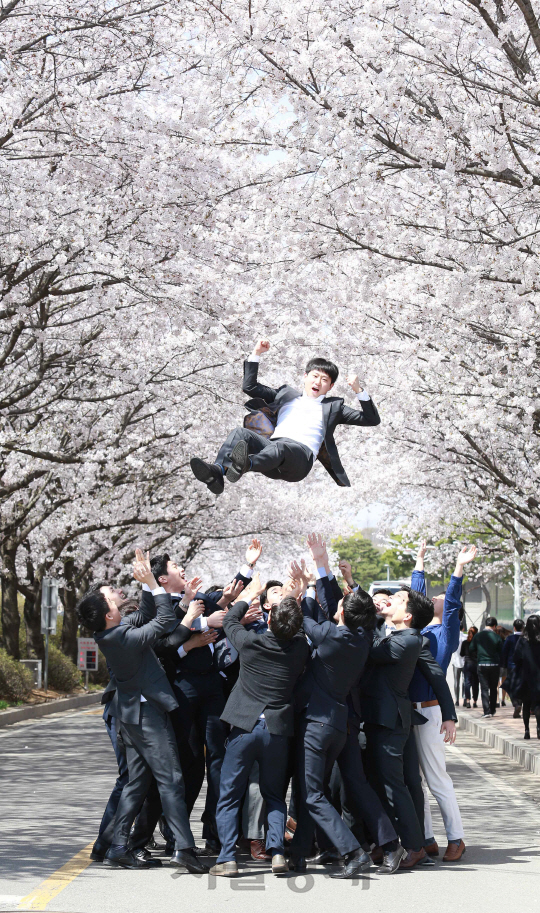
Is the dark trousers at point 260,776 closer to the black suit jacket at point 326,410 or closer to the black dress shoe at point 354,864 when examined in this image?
the black dress shoe at point 354,864

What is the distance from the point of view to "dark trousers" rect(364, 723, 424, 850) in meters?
7.59

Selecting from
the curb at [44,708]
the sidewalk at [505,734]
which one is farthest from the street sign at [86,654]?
the sidewalk at [505,734]

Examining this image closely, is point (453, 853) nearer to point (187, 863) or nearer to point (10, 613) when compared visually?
point (187, 863)

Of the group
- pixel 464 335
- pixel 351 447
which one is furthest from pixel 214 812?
pixel 351 447

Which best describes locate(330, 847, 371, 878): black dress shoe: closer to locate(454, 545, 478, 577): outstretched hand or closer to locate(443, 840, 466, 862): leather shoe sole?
locate(443, 840, 466, 862): leather shoe sole

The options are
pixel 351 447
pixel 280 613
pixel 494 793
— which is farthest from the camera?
pixel 351 447

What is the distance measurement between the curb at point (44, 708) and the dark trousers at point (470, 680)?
342 inches

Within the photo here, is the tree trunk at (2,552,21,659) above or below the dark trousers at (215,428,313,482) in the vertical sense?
below

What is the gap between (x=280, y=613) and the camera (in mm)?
7258

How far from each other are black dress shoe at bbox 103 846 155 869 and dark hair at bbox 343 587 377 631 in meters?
2.14

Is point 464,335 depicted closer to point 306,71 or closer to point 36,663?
point 306,71

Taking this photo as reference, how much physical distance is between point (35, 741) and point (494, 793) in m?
8.08

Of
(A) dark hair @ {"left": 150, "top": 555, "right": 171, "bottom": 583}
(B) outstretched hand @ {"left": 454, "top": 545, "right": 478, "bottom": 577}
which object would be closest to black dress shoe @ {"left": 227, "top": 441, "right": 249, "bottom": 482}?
(A) dark hair @ {"left": 150, "top": 555, "right": 171, "bottom": 583}

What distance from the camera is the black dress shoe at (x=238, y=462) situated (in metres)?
7.10
